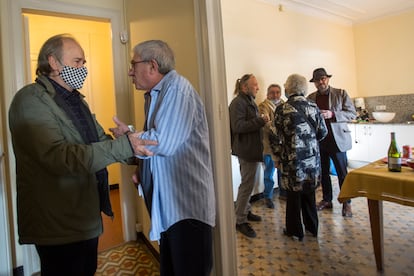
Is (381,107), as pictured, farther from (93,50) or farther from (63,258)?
(63,258)

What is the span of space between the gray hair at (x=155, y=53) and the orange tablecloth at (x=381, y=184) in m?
1.25

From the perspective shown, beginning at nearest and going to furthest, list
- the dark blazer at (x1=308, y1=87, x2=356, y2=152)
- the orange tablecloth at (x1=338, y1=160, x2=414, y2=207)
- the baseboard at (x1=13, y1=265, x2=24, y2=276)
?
the orange tablecloth at (x1=338, y1=160, x2=414, y2=207) → the baseboard at (x1=13, y1=265, x2=24, y2=276) → the dark blazer at (x1=308, y1=87, x2=356, y2=152)

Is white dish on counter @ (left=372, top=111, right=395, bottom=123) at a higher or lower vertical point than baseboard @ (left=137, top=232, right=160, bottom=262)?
higher

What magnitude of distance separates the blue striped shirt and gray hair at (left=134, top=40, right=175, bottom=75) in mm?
47

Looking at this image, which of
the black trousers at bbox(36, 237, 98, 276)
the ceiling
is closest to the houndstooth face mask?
the black trousers at bbox(36, 237, 98, 276)

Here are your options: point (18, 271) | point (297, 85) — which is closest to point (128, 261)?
point (18, 271)

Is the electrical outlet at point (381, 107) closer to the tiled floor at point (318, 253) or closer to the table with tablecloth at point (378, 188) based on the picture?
the tiled floor at point (318, 253)

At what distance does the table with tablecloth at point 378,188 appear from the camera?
1.30 meters

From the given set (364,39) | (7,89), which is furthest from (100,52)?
(364,39)

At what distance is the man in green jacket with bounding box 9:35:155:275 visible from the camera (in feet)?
2.82

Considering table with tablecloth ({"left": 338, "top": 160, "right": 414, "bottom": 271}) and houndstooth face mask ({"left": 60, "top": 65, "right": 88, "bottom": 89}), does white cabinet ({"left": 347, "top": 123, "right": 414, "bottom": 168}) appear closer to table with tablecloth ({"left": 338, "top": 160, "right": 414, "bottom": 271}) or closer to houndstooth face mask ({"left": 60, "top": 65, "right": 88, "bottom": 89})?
table with tablecloth ({"left": 338, "top": 160, "right": 414, "bottom": 271})

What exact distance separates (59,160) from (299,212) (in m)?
1.89

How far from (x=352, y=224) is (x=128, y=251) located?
2.04 meters

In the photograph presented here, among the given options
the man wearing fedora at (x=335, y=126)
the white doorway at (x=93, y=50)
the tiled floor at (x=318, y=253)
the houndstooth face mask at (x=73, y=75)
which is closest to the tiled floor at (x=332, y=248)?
the tiled floor at (x=318, y=253)
